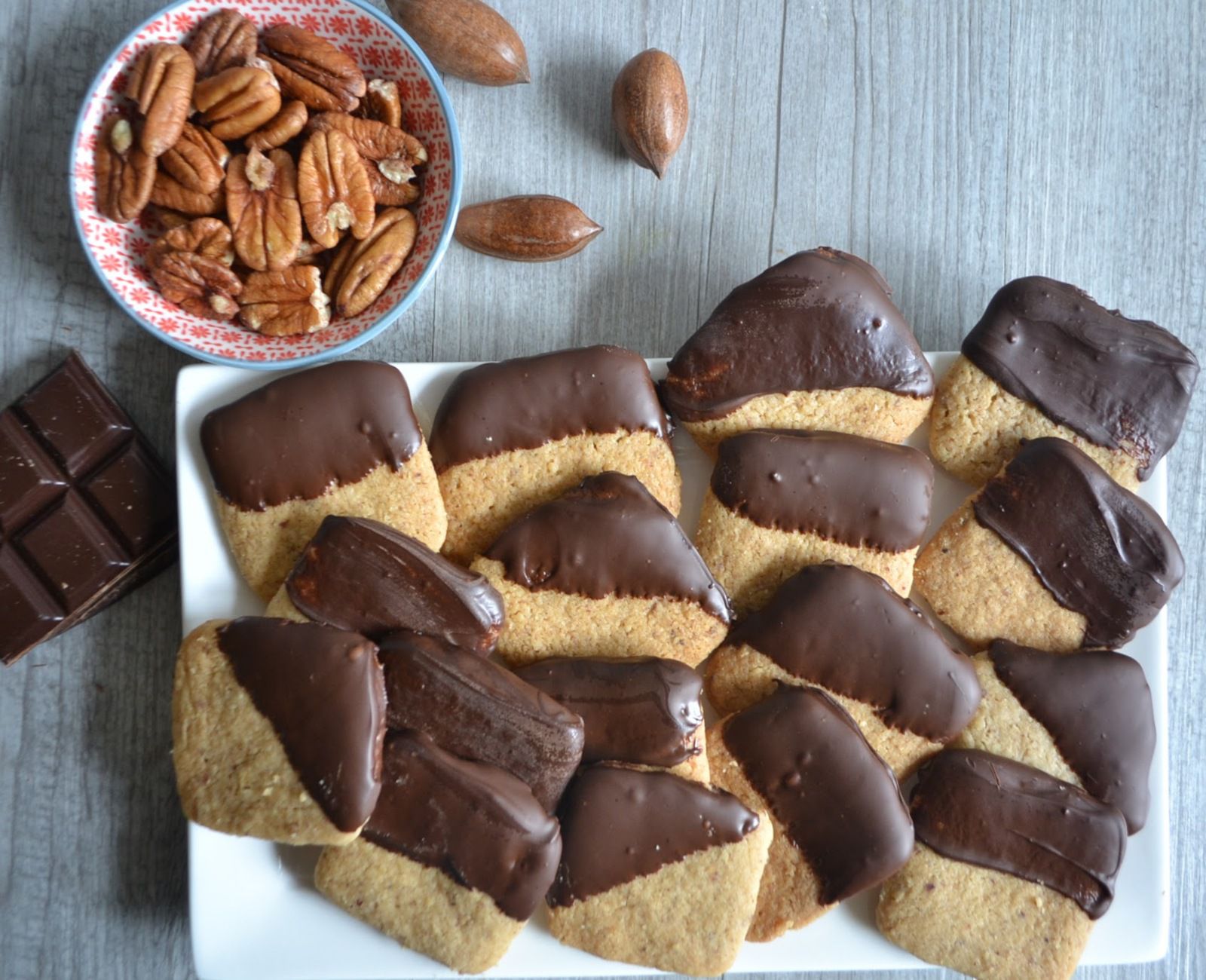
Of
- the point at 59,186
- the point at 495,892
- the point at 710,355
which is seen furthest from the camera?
the point at 59,186

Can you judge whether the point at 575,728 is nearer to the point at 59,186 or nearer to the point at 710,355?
the point at 710,355

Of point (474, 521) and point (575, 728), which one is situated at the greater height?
point (474, 521)

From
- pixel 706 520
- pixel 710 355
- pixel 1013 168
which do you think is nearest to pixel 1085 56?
pixel 1013 168

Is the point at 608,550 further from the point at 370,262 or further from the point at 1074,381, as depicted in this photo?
the point at 1074,381

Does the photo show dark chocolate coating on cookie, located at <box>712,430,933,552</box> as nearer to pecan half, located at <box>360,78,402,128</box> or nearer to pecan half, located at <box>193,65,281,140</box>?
pecan half, located at <box>360,78,402,128</box>

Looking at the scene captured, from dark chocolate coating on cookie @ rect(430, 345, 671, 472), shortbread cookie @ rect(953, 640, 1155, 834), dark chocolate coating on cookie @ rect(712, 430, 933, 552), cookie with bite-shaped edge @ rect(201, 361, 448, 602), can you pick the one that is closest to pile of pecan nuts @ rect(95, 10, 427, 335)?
cookie with bite-shaped edge @ rect(201, 361, 448, 602)

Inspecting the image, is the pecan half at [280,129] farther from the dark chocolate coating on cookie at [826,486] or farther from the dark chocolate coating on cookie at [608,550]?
the dark chocolate coating on cookie at [826,486]

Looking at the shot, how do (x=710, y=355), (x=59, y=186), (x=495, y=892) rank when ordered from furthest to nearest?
(x=59, y=186), (x=710, y=355), (x=495, y=892)
